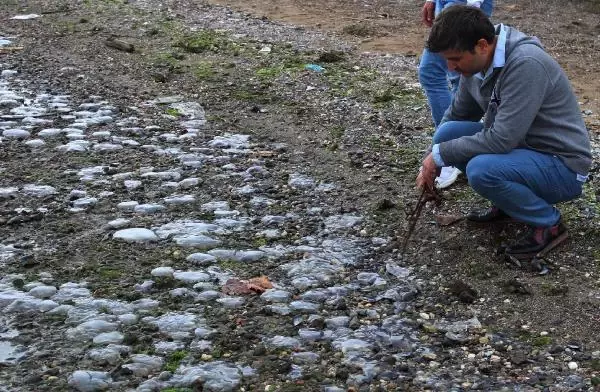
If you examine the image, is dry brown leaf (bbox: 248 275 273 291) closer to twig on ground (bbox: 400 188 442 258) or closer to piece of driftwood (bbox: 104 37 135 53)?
twig on ground (bbox: 400 188 442 258)

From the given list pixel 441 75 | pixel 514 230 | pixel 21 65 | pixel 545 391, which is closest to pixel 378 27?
pixel 21 65

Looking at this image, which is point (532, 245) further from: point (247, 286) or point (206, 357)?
point (206, 357)

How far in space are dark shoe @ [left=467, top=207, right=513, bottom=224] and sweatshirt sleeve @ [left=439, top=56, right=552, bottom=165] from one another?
0.53 m

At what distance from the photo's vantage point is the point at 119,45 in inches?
373

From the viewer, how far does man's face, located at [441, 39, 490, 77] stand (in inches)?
162

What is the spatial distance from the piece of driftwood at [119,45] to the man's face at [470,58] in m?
5.85

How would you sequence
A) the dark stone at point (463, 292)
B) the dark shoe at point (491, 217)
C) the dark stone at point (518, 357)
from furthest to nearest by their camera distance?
the dark shoe at point (491, 217) < the dark stone at point (463, 292) < the dark stone at point (518, 357)

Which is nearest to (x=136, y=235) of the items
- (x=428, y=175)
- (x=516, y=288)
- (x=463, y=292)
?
(x=428, y=175)

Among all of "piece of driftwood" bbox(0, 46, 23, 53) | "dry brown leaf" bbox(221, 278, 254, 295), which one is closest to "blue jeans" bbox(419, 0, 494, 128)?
"dry brown leaf" bbox(221, 278, 254, 295)

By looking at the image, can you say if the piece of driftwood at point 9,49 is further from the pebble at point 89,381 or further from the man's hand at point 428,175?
the pebble at point 89,381

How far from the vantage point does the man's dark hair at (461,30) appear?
407cm

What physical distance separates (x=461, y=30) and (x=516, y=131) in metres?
0.55

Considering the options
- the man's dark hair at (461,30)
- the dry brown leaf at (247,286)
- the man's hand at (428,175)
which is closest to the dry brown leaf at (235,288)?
the dry brown leaf at (247,286)

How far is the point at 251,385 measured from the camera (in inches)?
135
